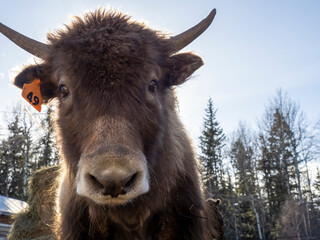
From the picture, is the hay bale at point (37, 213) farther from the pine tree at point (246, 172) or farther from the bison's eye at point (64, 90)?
the pine tree at point (246, 172)

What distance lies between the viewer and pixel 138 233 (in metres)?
3.11

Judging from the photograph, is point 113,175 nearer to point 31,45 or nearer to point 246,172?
point 31,45

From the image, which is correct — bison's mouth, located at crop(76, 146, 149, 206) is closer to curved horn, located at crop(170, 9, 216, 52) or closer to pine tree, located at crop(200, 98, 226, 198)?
curved horn, located at crop(170, 9, 216, 52)

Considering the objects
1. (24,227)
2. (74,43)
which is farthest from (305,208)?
(74,43)

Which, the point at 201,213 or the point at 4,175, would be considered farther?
the point at 4,175

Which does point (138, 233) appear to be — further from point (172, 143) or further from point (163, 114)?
point (163, 114)

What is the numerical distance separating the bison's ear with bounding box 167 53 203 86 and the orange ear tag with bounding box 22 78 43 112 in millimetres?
1691

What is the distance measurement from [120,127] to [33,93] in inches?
68.2

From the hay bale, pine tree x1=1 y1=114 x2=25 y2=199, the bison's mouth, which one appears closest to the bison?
the bison's mouth

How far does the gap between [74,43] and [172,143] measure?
1.60 meters

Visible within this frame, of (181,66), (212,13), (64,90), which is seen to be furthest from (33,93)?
(212,13)

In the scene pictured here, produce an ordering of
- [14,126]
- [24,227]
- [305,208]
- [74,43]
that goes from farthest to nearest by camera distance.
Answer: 1. [14,126]
2. [305,208]
3. [24,227]
4. [74,43]

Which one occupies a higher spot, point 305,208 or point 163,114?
point 163,114

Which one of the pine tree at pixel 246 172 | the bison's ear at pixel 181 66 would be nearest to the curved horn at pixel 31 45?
the bison's ear at pixel 181 66
